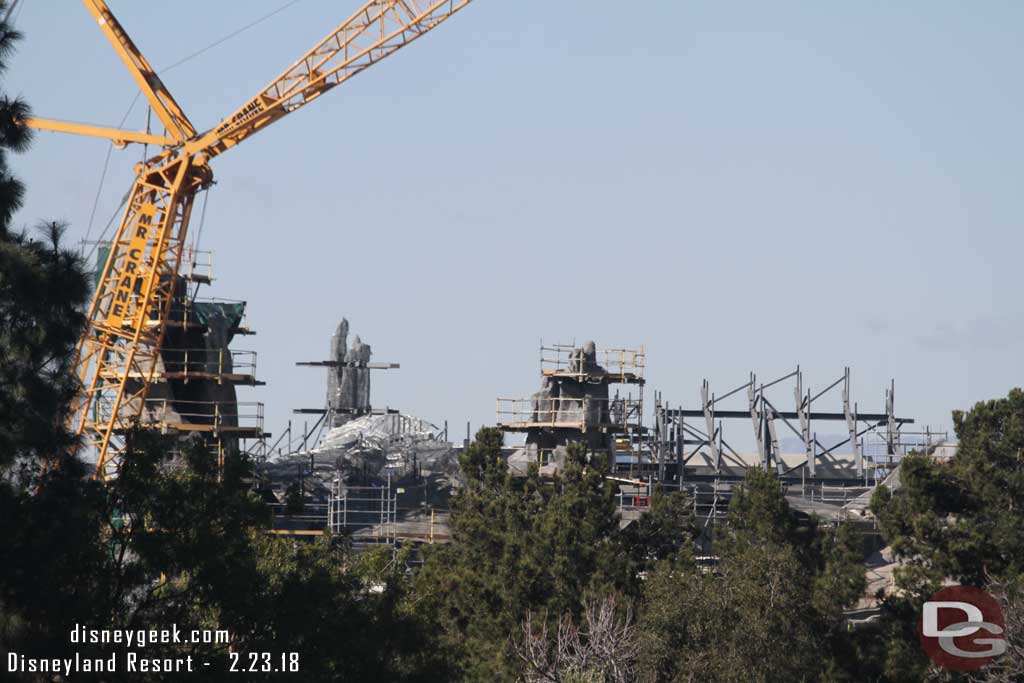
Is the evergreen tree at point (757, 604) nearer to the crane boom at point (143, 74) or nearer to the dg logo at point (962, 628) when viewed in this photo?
the dg logo at point (962, 628)

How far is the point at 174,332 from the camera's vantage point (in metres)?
64.9

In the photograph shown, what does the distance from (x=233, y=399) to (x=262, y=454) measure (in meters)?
2.39

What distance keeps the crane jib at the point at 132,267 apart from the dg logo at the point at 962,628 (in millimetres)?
33623

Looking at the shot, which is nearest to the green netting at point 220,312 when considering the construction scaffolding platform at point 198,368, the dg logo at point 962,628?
the construction scaffolding platform at point 198,368

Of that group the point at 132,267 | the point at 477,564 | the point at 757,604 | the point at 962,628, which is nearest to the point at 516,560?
the point at 477,564

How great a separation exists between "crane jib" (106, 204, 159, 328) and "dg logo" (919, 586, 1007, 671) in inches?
1324

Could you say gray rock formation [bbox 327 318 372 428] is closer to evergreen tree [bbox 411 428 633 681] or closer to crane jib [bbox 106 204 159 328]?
crane jib [bbox 106 204 159 328]

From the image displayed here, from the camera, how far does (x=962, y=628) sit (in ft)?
133

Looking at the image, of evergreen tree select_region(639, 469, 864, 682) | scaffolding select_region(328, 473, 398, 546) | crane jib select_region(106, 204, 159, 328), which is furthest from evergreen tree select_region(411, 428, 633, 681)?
crane jib select_region(106, 204, 159, 328)

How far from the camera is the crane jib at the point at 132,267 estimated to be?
6309 centimetres

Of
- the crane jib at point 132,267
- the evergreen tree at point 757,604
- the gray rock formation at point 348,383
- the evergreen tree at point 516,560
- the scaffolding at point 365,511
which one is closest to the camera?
the evergreen tree at point 757,604

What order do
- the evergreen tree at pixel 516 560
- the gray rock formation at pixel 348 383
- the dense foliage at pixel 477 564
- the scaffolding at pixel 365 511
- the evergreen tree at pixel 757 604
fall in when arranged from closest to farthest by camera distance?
the dense foliage at pixel 477 564
the evergreen tree at pixel 757 604
the evergreen tree at pixel 516 560
the scaffolding at pixel 365 511
the gray rock formation at pixel 348 383

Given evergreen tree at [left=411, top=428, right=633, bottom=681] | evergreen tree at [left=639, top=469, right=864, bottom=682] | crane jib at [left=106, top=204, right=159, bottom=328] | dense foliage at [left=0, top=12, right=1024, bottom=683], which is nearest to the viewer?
dense foliage at [left=0, top=12, right=1024, bottom=683]

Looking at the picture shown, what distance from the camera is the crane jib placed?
6309 centimetres
